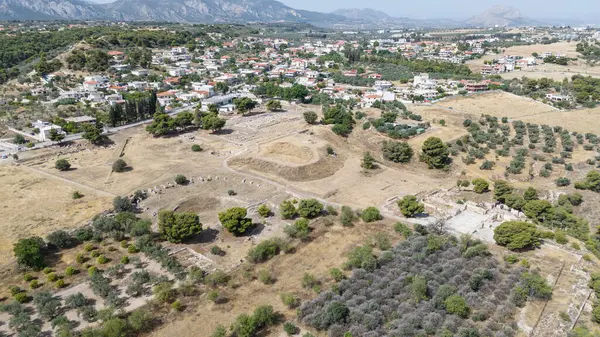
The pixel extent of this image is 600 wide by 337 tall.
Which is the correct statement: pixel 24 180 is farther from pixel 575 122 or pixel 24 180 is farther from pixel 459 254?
pixel 575 122

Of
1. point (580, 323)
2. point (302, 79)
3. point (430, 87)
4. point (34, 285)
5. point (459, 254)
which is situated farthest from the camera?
point (302, 79)

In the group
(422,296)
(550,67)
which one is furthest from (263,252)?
(550,67)

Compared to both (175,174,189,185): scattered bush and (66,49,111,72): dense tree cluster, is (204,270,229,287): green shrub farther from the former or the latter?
(66,49,111,72): dense tree cluster

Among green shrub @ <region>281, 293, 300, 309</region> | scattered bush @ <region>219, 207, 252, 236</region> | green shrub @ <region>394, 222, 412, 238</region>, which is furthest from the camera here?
scattered bush @ <region>219, 207, 252, 236</region>

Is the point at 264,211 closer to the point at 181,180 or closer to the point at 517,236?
the point at 181,180

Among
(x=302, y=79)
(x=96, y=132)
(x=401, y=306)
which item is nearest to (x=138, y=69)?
(x=302, y=79)

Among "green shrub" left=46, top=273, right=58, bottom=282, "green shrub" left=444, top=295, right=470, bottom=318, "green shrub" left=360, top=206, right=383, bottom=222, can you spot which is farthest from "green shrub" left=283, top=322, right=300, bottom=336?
"green shrub" left=46, top=273, right=58, bottom=282

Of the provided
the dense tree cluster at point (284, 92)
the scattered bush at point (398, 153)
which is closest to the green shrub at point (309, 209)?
the scattered bush at point (398, 153)

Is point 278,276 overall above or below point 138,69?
below

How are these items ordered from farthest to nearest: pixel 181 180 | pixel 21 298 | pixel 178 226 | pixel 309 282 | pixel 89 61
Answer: pixel 89 61 < pixel 181 180 < pixel 178 226 < pixel 309 282 < pixel 21 298
